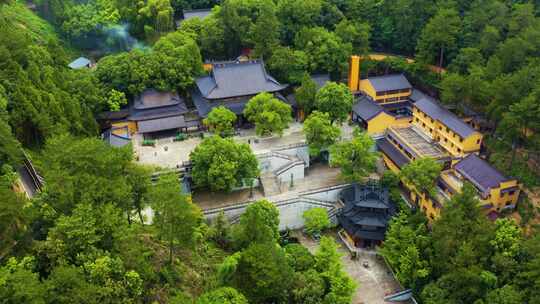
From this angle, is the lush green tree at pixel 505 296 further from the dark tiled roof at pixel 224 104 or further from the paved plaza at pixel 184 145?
the dark tiled roof at pixel 224 104

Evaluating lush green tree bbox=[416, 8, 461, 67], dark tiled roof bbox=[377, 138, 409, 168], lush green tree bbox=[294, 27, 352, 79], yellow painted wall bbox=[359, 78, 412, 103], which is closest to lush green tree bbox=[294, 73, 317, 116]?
lush green tree bbox=[294, 27, 352, 79]

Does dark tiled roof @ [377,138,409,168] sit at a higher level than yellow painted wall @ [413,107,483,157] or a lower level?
lower

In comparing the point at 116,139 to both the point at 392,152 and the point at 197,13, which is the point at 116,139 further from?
the point at 392,152

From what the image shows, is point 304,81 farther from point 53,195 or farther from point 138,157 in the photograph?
point 53,195

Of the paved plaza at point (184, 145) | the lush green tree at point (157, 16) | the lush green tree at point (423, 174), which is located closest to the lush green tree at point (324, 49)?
the paved plaza at point (184, 145)

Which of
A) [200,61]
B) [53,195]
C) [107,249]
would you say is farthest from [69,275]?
[200,61]

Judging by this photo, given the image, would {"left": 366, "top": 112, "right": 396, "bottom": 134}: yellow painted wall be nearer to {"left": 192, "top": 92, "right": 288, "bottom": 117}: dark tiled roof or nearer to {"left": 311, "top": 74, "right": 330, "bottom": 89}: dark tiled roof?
{"left": 311, "top": 74, "right": 330, "bottom": 89}: dark tiled roof
